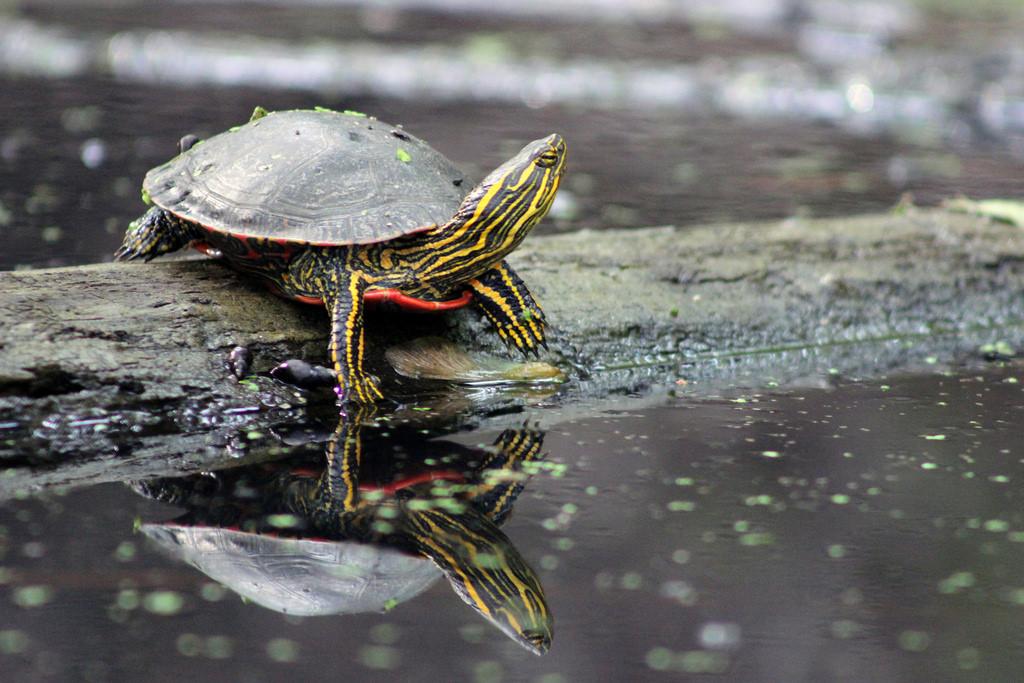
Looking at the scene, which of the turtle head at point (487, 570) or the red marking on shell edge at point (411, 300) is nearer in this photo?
the turtle head at point (487, 570)

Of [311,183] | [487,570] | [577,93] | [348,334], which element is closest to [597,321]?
[348,334]

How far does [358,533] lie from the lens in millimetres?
3117

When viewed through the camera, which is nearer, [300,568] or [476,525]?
[300,568]

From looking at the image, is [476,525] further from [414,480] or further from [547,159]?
[547,159]

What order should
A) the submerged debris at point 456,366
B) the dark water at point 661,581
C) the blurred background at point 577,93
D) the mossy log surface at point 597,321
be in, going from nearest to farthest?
the dark water at point 661,581 → the mossy log surface at point 597,321 → the submerged debris at point 456,366 → the blurred background at point 577,93

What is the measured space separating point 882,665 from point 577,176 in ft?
16.7

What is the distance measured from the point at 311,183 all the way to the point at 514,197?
2.07ft

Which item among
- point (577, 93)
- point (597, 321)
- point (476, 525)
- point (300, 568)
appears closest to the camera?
point (300, 568)

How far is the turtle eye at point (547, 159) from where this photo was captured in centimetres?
383

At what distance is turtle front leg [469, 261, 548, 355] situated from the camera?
410 centimetres

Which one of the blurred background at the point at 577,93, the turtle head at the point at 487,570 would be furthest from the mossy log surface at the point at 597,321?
the blurred background at the point at 577,93

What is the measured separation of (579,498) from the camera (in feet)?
11.1

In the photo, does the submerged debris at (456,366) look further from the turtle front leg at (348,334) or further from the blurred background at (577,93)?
the blurred background at (577,93)

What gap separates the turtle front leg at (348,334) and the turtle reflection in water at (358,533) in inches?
8.6
